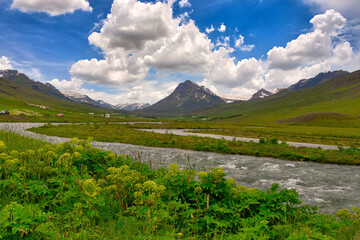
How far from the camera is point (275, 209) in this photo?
6648mm

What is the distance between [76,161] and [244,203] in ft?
25.6

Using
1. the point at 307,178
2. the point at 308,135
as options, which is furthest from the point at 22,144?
the point at 308,135

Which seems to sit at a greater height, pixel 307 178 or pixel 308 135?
pixel 307 178

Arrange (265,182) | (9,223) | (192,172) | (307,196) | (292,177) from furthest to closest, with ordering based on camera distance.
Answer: (292,177) → (265,182) → (307,196) → (192,172) → (9,223)

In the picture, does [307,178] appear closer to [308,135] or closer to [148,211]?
[148,211]

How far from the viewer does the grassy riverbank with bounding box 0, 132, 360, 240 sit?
183 inches

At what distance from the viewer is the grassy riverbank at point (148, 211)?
15.2 ft

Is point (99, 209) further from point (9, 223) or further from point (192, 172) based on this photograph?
point (192, 172)

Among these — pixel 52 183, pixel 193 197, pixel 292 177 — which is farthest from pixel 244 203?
pixel 292 177

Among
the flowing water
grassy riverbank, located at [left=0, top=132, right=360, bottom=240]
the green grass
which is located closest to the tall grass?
grassy riverbank, located at [left=0, top=132, right=360, bottom=240]

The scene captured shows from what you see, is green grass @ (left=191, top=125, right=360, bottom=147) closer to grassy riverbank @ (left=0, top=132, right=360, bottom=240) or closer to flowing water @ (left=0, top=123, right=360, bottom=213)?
flowing water @ (left=0, top=123, right=360, bottom=213)

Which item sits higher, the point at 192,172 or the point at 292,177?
the point at 192,172

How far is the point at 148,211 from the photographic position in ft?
16.4

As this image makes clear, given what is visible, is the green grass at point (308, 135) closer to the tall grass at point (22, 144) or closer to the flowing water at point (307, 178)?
the flowing water at point (307, 178)
